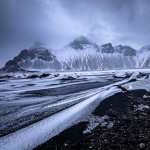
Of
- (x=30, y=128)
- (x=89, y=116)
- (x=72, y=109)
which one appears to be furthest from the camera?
(x=72, y=109)

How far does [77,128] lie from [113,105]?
7084 mm

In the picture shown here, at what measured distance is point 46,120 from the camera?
1417cm

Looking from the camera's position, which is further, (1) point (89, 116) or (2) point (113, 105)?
(2) point (113, 105)

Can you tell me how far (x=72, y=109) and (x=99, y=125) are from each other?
5155 millimetres

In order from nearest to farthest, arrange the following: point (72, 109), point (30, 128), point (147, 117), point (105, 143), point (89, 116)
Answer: point (105, 143)
point (30, 128)
point (147, 117)
point (89, 116)
point (72, 109)

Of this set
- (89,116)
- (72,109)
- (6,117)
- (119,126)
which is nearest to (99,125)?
(119,126)

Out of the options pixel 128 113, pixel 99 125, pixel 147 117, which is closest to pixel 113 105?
pixel 128 113

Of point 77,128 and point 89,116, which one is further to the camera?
point 89,116

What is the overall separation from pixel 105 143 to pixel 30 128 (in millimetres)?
4534

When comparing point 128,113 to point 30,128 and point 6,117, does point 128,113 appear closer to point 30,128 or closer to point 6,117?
point 30,128

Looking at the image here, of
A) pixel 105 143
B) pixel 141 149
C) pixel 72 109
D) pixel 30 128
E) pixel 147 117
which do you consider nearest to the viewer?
pixel 141 149

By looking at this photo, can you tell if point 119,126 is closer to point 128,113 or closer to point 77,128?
point 77,128

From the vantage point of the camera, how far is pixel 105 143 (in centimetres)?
981

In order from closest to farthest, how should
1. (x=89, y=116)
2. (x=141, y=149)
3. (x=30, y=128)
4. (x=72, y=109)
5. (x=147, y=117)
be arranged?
(x=141, y=149) → (x=30, y=128) → (x=147, y=117) → (x=89, y=116) → (x=72, y=109)
